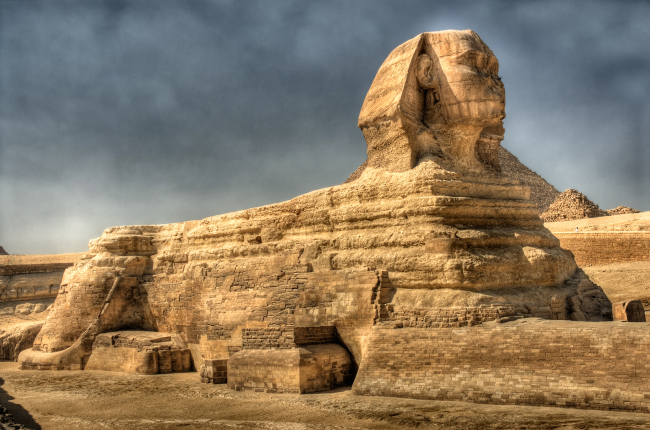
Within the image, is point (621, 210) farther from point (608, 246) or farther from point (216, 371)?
point (216, 371)

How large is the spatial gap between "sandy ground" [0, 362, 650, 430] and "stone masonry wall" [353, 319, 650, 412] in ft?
0.62

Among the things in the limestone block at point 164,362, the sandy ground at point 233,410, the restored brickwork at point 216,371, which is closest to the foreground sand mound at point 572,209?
the limestone block at point 164,362

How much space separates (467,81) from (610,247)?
51.6 feet

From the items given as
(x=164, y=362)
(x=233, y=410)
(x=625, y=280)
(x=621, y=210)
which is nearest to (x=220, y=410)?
(x=233, y=410)

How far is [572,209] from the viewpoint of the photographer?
39.9 m

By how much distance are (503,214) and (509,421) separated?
4.20 metres

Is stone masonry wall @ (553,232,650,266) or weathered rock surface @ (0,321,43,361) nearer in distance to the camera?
weathered rock surface @ (0,321,43,361)

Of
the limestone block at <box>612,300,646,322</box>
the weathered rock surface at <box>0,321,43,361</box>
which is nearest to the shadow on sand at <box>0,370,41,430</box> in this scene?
the weathered rock surface at <box>0,321,43,361</box>

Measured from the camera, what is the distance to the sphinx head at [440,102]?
33.4ft

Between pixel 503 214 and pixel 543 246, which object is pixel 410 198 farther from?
pixel 543 246

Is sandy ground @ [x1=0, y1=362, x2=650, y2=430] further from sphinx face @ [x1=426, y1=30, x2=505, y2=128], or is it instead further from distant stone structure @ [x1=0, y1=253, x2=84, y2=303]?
distant stone structure @ [x1=0, y1=253, x2=84, y2=303]

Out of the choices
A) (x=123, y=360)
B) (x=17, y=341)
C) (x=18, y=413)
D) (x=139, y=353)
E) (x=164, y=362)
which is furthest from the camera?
(x=17, y=341)

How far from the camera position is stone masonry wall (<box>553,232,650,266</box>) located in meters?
22.2

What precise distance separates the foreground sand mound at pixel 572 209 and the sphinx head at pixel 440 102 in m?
31.6
